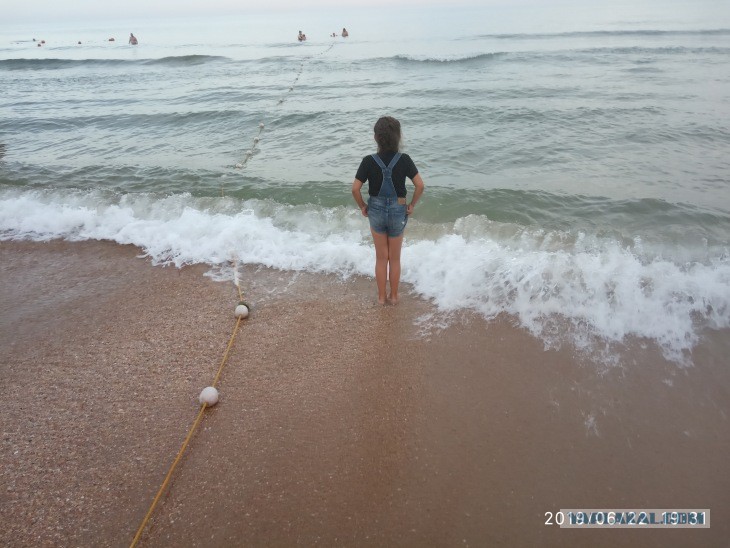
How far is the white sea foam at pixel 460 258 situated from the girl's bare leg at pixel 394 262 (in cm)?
37

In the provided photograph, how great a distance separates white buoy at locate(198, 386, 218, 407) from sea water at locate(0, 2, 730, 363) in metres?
2.14

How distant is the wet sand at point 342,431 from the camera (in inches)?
98.0

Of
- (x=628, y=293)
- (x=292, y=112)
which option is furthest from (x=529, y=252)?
(x=292, y=112)

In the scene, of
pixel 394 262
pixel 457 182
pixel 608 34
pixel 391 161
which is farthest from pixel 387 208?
pixel 608 34

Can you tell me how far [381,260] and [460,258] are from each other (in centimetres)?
123

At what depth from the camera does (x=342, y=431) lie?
9.94 feet

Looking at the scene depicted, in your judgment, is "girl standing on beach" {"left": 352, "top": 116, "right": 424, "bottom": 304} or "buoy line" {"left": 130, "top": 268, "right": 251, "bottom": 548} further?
"girl standing on beach" {"left": 352, "top": 116, "right": 424, "bottom": 304}

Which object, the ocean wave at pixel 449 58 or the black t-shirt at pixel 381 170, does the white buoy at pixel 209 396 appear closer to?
the black t-shirt at pixel 381 170

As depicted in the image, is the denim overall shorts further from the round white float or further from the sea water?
the round white float

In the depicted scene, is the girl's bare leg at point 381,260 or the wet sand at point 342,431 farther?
the girl's bare leg at point 381,260

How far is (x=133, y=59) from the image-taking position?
1148 inches

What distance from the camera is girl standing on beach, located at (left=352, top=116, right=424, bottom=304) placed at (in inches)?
136
